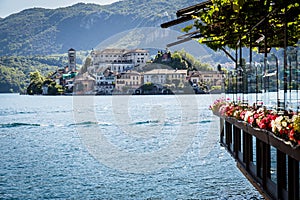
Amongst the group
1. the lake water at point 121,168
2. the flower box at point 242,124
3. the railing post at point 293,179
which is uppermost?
the flower box at point 242,124

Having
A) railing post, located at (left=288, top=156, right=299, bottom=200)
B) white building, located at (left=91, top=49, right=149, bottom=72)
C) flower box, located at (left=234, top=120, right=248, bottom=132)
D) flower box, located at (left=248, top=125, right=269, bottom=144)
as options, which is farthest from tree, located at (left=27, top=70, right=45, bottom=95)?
railing post, located at (left=288, top=156, right=299, bottom=200)

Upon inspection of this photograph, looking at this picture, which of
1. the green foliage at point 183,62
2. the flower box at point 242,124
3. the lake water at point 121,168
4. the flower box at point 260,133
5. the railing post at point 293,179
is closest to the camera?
the railing post at point 293,179

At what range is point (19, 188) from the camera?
50.9ft

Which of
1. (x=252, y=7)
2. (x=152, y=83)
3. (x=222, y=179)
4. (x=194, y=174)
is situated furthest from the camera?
(x=152, y=83)

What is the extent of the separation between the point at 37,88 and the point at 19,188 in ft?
490

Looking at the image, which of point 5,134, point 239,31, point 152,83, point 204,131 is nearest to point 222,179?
point 239,31

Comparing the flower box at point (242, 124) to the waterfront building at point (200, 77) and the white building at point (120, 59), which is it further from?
the white building at point (120, 59)

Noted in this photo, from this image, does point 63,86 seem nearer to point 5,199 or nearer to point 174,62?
point 174,62

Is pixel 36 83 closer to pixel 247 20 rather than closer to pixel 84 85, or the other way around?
pixel 84 85

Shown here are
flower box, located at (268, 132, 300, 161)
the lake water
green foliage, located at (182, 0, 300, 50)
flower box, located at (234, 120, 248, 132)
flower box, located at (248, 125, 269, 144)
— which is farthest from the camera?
the lake water

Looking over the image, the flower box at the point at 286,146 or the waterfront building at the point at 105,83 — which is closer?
the flower box at the point at 286,146

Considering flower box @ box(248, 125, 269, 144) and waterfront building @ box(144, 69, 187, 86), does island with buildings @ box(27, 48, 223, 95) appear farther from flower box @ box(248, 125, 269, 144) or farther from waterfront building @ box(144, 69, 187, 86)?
flower box @ box(248, 125, 269, 144)

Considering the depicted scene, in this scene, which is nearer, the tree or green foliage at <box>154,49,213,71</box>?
green foliage at <box>154,49,213,71</box>

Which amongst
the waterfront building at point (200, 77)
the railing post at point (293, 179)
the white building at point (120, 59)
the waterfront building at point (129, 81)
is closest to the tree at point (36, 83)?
the waterfront building at point (129, 81)
